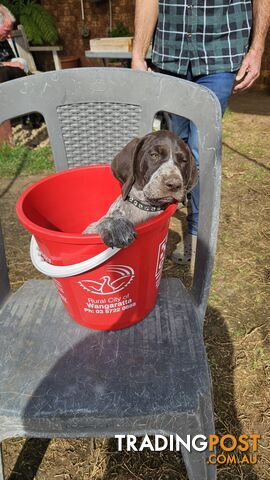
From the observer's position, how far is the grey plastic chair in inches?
47.7

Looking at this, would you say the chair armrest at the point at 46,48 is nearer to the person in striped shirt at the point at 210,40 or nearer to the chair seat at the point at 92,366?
the person in striped shirt at the point at 210,40

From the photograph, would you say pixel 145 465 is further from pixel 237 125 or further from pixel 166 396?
pixel 237 125

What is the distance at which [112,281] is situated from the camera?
138 cm

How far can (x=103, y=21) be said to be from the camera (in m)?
8.30

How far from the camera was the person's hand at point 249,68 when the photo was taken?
2.45 metres

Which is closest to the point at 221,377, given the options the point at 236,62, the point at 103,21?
the point at 236,62

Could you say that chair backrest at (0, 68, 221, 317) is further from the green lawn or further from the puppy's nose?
the green lawn

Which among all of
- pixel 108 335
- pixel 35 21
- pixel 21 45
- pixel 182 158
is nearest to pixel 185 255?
pixel 182 158

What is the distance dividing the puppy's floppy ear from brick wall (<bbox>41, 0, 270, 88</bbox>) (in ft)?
24.6

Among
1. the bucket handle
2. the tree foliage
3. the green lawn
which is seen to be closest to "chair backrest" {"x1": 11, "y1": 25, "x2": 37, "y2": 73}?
the tree foliage

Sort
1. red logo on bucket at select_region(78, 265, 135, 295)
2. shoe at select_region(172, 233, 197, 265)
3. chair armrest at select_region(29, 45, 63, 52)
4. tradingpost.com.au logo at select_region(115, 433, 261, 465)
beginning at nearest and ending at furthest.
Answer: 1. red logo on bucket at select_region(78, 265, 135, 295)
2. tradingpost.com.au logo at select_region(115, 433, 261, 465)
3. shoe at select_region(172, 233, 197, 265)
4. chair armrest at select_region(29, 45, 63, 52)

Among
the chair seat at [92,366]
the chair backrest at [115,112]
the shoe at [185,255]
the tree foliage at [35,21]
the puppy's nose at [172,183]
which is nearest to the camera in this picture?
the chair seat at [92,366]

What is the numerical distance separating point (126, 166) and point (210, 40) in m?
1.27

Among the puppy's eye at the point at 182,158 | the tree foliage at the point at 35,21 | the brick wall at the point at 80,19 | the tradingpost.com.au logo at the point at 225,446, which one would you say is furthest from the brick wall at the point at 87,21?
the tradingpost.com.au logo at the point at 225,446
